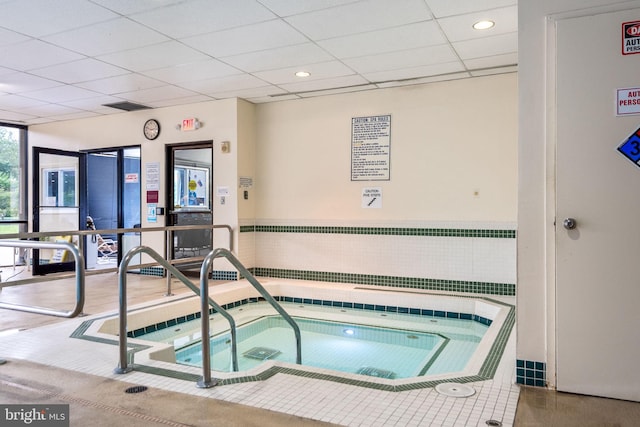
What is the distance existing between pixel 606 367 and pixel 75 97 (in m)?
6.58

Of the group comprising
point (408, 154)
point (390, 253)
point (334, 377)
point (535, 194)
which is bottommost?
point (334, 377)

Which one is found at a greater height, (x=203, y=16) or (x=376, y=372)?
(x=203, y=16)

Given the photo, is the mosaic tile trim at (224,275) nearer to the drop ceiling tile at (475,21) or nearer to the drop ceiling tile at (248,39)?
the drop ceiling tile at (248,39)

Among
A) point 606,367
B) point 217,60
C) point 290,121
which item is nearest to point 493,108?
point 290,121

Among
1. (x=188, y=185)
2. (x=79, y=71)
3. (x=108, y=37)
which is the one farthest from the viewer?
(x=188, y=185)

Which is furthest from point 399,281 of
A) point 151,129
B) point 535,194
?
point 151,129

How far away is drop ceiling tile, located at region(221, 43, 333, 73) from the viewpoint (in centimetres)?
446

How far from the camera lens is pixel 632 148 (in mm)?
2326

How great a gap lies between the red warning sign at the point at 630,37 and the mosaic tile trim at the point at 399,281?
3499 millimetres

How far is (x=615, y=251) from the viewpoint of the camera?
236cm

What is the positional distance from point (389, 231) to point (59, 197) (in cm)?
558

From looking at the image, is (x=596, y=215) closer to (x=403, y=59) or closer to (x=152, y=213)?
(x=403, y=59)

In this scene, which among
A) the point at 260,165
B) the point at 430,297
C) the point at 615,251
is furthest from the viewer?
the point at 260,165

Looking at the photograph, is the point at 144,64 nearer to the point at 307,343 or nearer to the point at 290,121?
the point at 290,121
